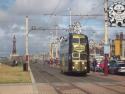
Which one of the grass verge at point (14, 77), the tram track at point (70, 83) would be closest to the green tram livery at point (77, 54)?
the tram track at point (70, 83)

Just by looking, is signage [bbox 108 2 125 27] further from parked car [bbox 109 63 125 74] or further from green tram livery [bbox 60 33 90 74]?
parked car [bbox 109 63 125 74]

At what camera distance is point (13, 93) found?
26.1 m

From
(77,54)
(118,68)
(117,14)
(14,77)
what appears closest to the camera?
(14,77)

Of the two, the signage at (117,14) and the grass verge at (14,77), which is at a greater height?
the signage at (117,14)

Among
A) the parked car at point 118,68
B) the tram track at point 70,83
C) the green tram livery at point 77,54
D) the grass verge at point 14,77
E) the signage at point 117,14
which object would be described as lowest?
the tram track at point 70,83

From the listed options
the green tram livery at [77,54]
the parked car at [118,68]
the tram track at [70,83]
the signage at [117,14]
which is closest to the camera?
the tram track at [70,83]

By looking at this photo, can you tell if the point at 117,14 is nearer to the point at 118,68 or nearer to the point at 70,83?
the point at 118,68

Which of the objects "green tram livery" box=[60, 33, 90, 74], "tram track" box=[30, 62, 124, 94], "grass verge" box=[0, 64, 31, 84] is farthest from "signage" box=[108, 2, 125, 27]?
"grass verge" box=[0, 64, 31, 84]

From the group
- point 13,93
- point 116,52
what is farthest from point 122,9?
point 116,52

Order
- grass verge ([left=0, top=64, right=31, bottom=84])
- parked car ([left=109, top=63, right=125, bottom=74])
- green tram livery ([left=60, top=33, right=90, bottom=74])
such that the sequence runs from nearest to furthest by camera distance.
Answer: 1. grass verge ([left=0, top=64, right=31, bottom=84])
2. green tram livery ([left=60, top=33, right=90, bottom=74])
3. parked car ([left=109, top=63, right=125, bottom=74])

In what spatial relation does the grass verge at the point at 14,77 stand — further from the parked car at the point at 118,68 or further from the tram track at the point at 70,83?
the parked car at the point at 118,68

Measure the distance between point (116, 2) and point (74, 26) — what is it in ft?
137

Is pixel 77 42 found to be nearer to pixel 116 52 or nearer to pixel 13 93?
pixel 13 93

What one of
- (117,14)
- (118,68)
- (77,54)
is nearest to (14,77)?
(77,54)
